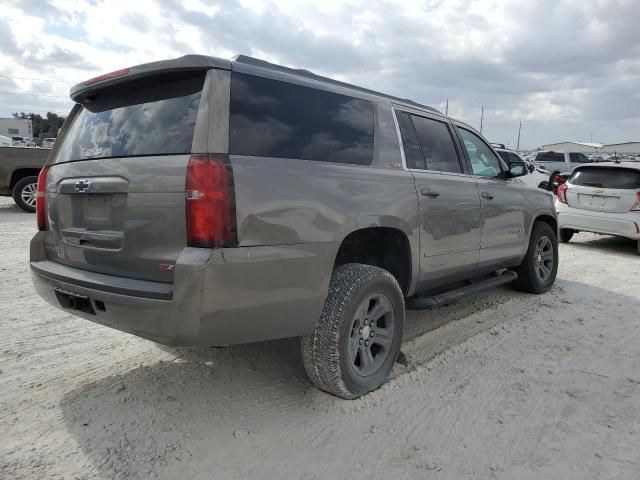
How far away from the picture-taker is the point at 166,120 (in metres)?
2.71

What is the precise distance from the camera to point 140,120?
284cm

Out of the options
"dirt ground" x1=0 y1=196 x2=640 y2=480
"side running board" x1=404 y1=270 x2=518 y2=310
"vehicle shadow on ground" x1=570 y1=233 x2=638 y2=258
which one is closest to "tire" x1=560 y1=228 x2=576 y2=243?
"vehicle shadow on ground" x1=570 y1=233 x2=638 y2=258

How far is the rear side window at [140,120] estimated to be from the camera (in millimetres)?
2635

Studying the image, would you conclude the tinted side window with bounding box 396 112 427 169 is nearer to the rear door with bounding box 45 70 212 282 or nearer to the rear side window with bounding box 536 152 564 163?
the rear door with bounding box 45 70 212 282

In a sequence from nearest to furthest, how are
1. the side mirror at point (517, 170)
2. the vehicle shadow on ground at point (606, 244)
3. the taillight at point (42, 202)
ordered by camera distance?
the taillight at point (42, 202)
the side mirror at point (517, 170)
the vehicle shadow on ground at point (606, 244)

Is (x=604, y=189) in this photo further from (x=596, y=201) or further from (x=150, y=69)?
(x=150, y=69)

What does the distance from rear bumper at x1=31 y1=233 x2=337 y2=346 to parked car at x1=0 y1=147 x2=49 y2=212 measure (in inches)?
338

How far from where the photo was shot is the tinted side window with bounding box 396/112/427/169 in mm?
3764

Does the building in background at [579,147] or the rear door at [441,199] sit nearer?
the rear door at [441,199]

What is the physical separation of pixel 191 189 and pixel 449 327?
2.98m

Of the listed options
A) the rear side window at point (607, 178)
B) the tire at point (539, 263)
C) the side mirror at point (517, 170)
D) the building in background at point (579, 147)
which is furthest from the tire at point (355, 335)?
the building in background at point (579, 147)

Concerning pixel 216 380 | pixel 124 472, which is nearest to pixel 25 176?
pixel 216 380

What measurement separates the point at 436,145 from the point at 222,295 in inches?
98.8

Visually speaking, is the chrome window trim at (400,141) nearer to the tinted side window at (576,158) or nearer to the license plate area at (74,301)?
the license plate area at (74,301)
